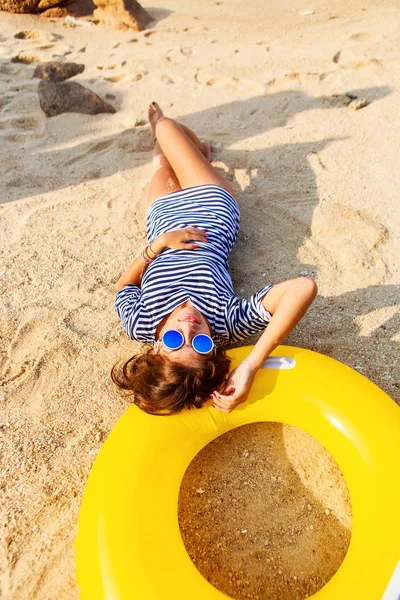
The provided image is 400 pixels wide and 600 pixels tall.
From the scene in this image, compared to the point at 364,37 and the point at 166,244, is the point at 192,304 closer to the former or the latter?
the point at 166,244

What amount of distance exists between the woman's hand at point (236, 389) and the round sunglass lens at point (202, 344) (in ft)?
0.49

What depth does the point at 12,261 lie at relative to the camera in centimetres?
303

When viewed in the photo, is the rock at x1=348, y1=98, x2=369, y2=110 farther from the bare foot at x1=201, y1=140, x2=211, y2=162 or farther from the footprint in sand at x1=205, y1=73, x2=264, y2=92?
the bare foot at x1=201, y1=140, x2=211, y2=162

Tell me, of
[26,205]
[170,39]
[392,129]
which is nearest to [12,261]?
[26,205]

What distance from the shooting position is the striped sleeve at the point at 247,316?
7.12 ft

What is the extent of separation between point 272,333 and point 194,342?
13.1 inches

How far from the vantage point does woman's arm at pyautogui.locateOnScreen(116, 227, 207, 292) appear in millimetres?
2564

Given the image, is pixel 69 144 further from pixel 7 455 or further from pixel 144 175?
pixel 7 455

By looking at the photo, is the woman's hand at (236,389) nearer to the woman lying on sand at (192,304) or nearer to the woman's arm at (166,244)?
the woman lying on sand at (192,304)

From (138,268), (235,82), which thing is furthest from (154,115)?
(138,268)

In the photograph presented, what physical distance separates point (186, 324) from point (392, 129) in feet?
9.28

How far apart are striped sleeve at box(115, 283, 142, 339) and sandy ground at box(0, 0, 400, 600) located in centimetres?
22

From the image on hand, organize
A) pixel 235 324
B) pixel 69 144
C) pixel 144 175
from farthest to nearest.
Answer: pixel 69 144
pixel 144 175
pixel 235 324

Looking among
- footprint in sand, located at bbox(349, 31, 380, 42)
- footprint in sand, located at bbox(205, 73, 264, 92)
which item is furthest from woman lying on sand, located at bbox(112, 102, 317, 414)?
footprint in sand, located at bbox(349, 31, 380, 42)
